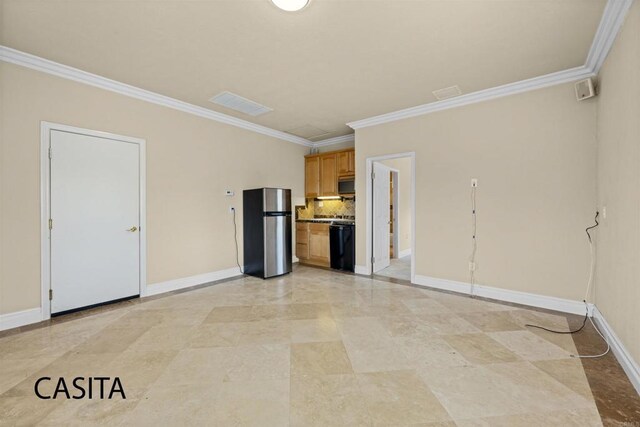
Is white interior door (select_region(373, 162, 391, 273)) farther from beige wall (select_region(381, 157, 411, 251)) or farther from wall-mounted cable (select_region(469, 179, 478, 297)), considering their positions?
wall-mounted cable (select_region(469, 179, 478, 297))

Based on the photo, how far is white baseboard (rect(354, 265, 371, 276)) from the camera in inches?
191

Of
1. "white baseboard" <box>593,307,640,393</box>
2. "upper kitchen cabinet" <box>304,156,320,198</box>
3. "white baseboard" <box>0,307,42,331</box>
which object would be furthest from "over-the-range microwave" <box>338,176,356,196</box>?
"white baseboard" <box>0,307,42,331</box>

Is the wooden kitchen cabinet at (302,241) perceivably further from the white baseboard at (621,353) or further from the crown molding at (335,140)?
the white baseboard at (621,353)

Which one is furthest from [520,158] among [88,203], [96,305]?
[96,305]

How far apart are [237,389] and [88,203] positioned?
2871 millimetres

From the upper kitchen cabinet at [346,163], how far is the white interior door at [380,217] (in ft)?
1.70

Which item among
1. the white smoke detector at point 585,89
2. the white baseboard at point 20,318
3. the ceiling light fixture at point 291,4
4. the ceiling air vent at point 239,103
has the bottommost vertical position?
the white baseboard at point 20,318

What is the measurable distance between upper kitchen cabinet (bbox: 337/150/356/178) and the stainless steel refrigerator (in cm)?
125

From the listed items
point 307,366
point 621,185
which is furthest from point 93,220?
point 621,185

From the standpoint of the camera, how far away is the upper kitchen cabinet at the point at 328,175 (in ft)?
18.3

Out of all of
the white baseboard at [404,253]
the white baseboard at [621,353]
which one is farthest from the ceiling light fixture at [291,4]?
the white baseboard at [404,253]

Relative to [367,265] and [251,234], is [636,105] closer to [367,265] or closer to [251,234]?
[367,265]

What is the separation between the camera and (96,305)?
10.7 feet

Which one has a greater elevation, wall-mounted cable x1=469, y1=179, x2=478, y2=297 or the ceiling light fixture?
the ceiling light fixture
